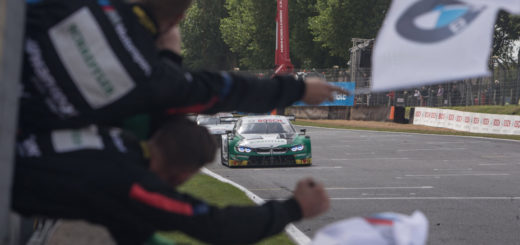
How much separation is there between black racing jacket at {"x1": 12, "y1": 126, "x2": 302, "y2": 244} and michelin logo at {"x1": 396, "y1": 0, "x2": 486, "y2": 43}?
0.84 metres

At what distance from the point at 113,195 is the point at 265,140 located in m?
15.6

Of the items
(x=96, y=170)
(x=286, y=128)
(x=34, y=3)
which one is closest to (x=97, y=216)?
(x=96, y=170)

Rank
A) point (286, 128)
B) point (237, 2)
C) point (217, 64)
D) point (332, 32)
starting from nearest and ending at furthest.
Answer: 1. point (286, 128)
2. point (332, 32)
3. point (237, 2)
4. point (217, 64)

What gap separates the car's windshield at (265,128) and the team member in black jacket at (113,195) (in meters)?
16.2

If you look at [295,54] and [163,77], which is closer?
[163,77]

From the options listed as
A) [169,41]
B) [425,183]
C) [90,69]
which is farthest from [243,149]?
[90,69]

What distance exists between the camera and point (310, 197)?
223 centimetres

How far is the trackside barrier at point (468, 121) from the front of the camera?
31447 millimetres

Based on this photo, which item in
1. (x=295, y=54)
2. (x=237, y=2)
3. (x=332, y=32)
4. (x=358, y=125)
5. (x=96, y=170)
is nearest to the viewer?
(x=96, y=170)

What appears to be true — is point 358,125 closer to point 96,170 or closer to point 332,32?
point 332,32

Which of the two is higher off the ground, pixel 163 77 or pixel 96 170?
pixel 163 77

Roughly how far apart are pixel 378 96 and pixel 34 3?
4269 centimetres

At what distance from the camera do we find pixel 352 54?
150 ft

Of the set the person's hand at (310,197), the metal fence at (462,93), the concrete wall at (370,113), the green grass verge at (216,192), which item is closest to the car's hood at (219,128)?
the metal fence at (462,93)
